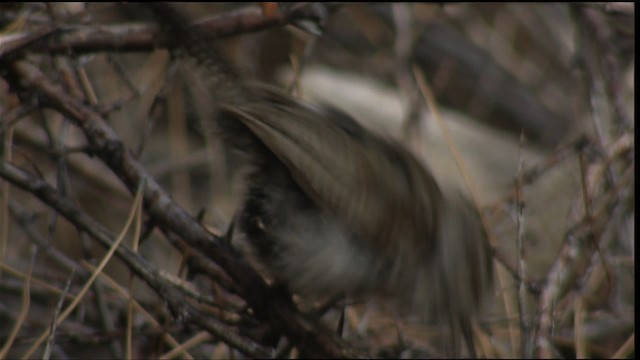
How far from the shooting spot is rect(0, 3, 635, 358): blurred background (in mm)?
2016

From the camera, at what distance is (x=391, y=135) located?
6.54ft

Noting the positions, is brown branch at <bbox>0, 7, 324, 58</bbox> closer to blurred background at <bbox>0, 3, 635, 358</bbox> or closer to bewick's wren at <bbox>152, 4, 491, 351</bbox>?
blurred background at <bbox>0, 3, 635, 358</bbox>

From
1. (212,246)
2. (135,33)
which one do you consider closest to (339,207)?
(212,246)

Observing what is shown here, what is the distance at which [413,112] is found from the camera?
3.23 m

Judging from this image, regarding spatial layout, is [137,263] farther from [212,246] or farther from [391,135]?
[391,135]

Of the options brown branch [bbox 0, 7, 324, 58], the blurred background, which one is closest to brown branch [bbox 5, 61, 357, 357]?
the blurred background

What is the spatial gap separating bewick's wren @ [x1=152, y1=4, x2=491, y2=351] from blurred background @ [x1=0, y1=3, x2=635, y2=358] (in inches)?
5.8

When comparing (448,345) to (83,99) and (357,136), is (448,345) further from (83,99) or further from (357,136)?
(83,99)

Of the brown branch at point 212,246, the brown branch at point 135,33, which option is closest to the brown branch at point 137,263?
the brown branch at point 212,246

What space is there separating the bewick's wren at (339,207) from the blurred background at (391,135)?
15 cm

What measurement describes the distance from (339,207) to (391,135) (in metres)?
0.30

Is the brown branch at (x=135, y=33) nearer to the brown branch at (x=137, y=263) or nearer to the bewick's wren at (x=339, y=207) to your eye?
the bewick's wren at (x=339, y=207)

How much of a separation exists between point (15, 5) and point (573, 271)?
1.58m

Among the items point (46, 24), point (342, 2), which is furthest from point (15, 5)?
point (342, 2)
